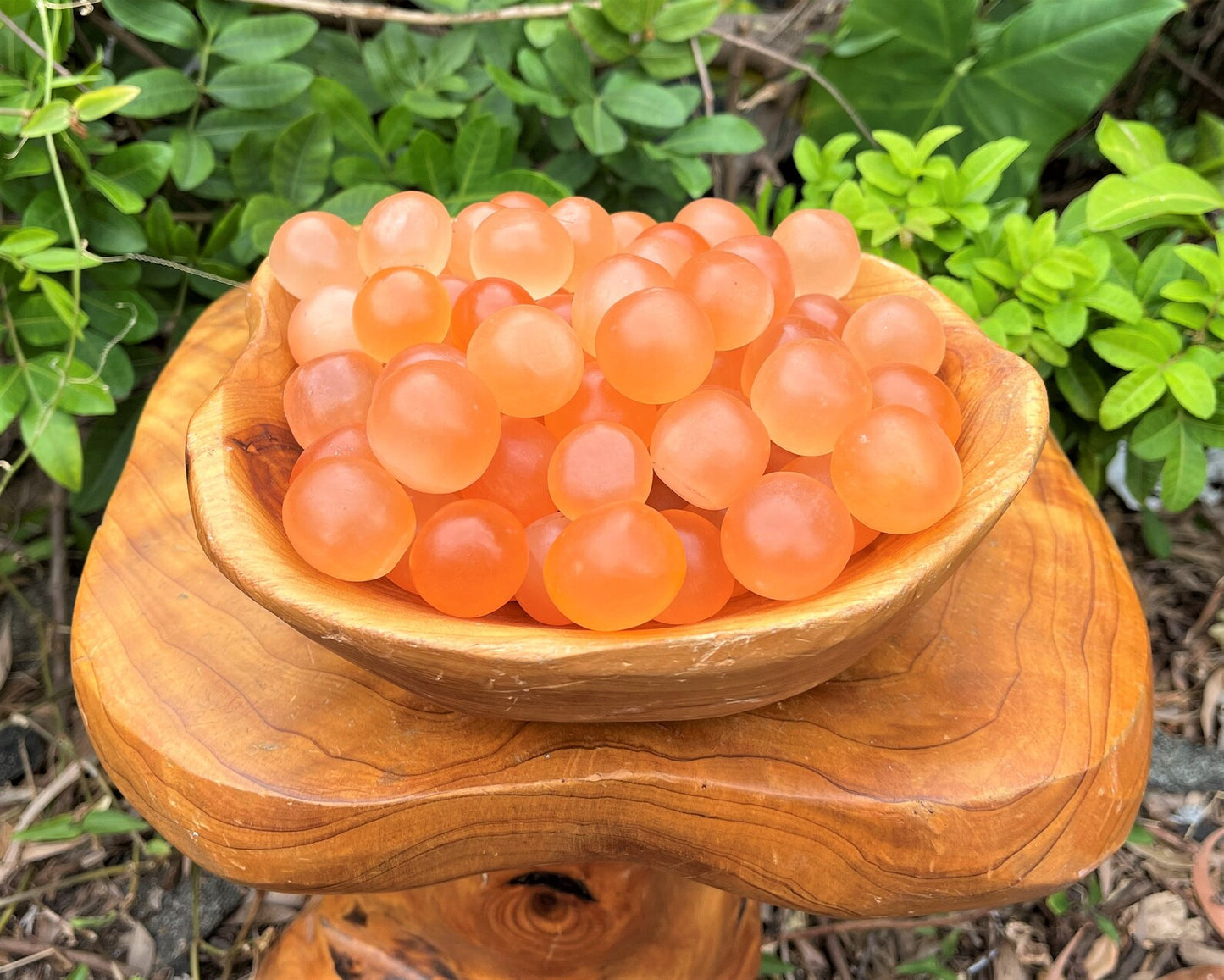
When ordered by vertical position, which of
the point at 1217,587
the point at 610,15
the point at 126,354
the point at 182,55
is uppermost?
the point at 610,15

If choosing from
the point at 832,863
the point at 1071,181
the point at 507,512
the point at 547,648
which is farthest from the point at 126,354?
the point at 1071,181

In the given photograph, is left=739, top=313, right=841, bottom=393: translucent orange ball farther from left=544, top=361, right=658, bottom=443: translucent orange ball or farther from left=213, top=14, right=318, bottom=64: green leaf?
left=213, top=14, right=318, bottom=64: green leaf

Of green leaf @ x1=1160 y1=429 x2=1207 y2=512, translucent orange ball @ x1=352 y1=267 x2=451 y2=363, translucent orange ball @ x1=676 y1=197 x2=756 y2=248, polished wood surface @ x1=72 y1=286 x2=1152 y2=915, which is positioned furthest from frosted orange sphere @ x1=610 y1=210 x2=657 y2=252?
green leaf @ x1=1160 y1=429 x2=1207 y2=512

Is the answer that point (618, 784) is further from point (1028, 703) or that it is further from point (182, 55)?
point (182, 55)

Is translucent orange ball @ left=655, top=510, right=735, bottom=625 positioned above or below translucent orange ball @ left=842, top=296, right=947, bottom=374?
below

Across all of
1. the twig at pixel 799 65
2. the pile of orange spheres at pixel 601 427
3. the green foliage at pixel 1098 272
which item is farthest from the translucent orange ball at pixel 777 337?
the twig at pixel 799 65

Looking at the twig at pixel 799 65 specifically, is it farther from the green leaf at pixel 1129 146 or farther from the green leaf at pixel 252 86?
the green leaf at pixel 252 86

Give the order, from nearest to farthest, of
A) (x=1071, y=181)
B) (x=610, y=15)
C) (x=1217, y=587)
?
(x=610, y=15)
(x=1217, y=587)
(x=1071, y=181)
